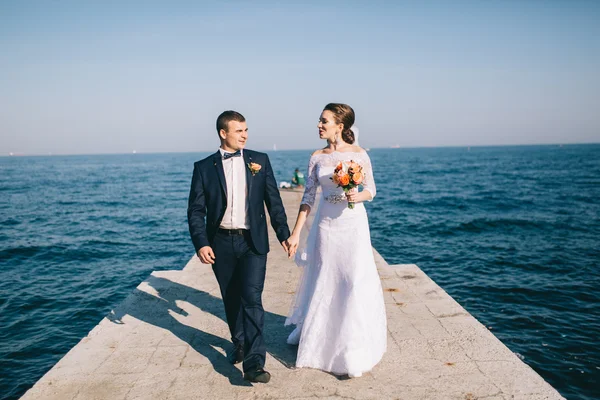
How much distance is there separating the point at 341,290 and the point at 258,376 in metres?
1.16

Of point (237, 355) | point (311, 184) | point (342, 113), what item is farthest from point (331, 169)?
point (237, 355)

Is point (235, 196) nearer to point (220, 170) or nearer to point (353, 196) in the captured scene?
point (220, 170)

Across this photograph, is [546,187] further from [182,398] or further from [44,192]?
[44,192]

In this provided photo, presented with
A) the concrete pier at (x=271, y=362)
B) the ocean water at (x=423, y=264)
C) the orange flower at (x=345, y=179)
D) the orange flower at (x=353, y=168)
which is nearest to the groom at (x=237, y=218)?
the concrete pier at (x=271, y=362)

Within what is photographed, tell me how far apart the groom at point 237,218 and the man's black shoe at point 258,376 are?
84mm

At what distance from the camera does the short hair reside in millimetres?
4164

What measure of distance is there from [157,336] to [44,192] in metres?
41.9

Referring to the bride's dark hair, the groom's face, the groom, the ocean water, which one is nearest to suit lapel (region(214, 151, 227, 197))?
the groom

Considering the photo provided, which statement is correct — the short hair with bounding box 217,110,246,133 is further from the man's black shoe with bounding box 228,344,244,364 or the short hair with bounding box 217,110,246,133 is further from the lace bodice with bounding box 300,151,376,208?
the man's black shoe with bounding box 228,344,244,364

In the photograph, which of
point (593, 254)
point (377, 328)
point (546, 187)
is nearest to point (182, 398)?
A: point (377, 328)

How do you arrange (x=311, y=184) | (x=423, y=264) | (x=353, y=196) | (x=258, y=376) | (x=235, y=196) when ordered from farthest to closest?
(x=423, y=264), (x=311, y=184), (x=235, y=196), (x=353, y=196), (x=258, y=376)

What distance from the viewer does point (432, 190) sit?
3919 centimetres

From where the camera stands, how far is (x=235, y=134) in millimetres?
4164

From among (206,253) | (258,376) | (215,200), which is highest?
(215,200)
